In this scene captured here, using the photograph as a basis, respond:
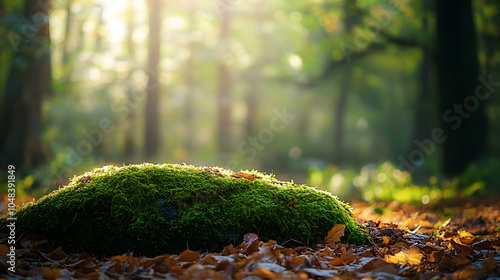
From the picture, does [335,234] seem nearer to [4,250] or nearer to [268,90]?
[4,250]

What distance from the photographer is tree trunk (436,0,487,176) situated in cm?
1016

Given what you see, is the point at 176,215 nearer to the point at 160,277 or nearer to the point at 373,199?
the point at 160,277

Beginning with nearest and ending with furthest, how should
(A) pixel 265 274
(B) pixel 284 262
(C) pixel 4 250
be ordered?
(A) pixel 265 274 → (B) pixel 284 262 → (C) pixel 4 250

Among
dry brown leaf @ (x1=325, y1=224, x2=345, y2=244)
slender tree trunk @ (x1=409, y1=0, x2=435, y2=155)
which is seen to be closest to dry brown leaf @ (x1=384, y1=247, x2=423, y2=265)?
dry brown leaf @ (x1=325, y1=224, x2=345, y2=244)

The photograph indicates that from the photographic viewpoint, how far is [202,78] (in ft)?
104

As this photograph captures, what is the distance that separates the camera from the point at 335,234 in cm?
338

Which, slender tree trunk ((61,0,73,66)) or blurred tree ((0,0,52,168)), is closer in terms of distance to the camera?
blurred tree ((0,0,52,168))

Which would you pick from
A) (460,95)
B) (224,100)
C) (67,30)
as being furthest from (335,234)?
(67,30)

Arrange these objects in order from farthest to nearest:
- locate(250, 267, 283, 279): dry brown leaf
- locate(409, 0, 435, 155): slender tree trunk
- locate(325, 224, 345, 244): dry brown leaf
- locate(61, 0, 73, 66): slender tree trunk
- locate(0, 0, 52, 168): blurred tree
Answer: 1. locate(61, 0, 73, 66): slender tree trunk
2. locate(409, 0, 435, 155): slender tree trunk
3. locate(0, 0, 52, 168): blurred tree
4. locate(325, 224, 345, 244): dry brown leaf
5. locate(250, 267, 283, 279): dry brown leaf

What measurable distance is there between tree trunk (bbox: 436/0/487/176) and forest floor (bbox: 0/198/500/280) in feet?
24.2

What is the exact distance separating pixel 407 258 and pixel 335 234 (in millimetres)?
626

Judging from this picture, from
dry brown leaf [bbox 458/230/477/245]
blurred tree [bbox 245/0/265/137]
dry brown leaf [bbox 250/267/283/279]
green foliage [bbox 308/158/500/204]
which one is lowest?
green foliage [bbox 308/158/500/204]

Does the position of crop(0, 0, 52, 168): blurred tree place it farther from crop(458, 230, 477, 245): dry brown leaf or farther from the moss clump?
crop(458, 230, 477, 245): dry brown leaf

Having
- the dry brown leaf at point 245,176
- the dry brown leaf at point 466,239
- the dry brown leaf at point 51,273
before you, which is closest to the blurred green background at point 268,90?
the dry brown leaf at point 466,239
